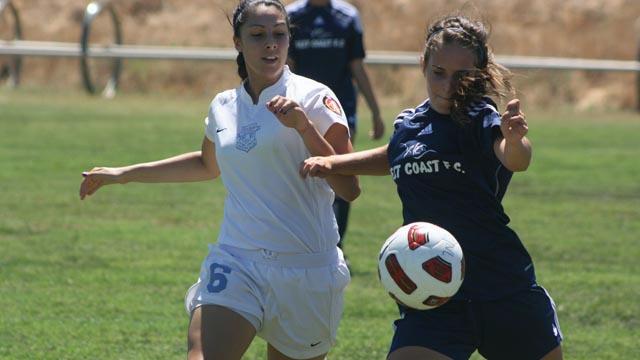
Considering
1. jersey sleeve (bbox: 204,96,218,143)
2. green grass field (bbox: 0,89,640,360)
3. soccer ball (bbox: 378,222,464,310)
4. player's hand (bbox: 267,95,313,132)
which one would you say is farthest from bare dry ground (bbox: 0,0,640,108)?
soccer ball (bbox: 378,222,464,310)

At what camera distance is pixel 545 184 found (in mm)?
15648

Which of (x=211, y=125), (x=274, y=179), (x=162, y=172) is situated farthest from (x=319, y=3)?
(x=274, y=179)

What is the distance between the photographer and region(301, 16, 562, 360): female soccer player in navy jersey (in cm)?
518

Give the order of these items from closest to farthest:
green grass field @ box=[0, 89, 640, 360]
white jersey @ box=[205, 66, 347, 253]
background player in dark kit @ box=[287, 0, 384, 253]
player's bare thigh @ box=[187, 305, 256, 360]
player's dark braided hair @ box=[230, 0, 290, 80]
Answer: player's bare thigh @ box=[187, 305, 256, 360] < white jersey @ box=[205, 66, 347, 253] < player's dark braided hair @ box=[230, 0, 290, 80] < green grass field @ box=[0, 89, 640, 360] < background player in dark kit @ box=[287, 0, 384, 253]

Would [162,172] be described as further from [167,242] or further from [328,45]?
[167,242]

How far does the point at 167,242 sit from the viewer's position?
11414mm

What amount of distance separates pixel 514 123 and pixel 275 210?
3.97 feet

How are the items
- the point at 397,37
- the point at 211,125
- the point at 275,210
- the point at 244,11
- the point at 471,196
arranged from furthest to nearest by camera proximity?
1. the point at 397,37
2. the point at 211,125
3. the point at 244,11
4. the point at 275,210
5. the point at 471,196

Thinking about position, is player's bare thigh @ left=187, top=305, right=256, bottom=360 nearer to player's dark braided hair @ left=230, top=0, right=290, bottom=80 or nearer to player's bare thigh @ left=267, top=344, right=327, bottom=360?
player's bare thigh @ left=267, top=344, right=327, bottom=360

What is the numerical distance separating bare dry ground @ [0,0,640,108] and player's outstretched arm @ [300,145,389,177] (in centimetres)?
2187

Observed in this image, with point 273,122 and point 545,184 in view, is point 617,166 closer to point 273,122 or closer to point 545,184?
point 545,184

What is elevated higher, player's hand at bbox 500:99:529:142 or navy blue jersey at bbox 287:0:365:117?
A: player's hand at bbox 500:99:529:142

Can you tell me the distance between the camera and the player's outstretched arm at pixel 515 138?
4.84 m

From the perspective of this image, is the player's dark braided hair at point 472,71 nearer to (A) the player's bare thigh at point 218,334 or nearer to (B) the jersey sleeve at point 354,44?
(A) the player's bare thigh at point 218,334
